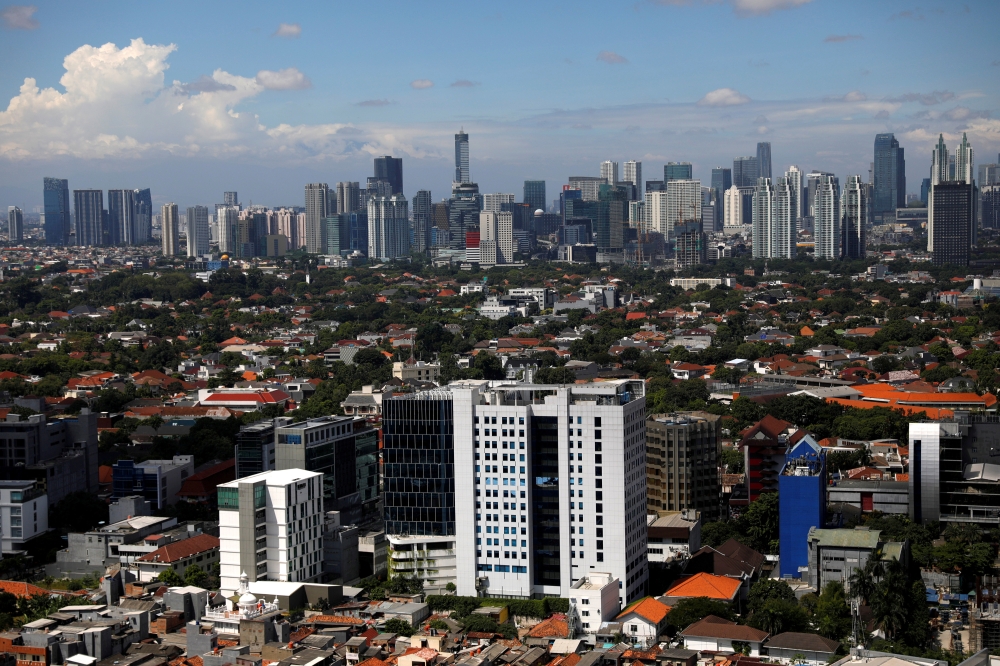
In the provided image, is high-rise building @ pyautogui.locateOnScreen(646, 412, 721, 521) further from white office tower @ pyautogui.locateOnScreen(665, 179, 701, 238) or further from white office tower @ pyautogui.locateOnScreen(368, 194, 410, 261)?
white office tower @ pyautogui.locateOnScreen(665, 179, 701, 238)

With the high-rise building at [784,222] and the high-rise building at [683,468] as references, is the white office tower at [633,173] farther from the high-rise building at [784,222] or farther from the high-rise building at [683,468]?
the high-rise building at [683,468]

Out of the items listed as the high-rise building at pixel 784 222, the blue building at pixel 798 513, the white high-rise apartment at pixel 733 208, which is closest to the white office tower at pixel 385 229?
the high-rise building at pixel 784 222

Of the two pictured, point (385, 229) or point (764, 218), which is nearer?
point (764, 218)

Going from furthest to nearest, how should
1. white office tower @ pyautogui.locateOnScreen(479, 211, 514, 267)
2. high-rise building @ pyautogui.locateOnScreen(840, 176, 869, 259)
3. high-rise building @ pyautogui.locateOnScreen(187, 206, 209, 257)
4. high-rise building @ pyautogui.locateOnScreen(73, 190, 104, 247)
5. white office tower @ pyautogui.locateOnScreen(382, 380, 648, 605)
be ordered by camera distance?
high-rise building @ pyautogui.locateOnScreen(73, 190, 104, 247) → high-rise building @ pyautogui.locateOnScreen(187, 206, 209, 257) → white office tower @ pyautogui.locateOnScreen(479, 211, 514, 267) → high-rise building @ pyautogui.locateOnScreen(840, 176, 869, 259) → white office tower @ pyautogui.locateOnScreen(382, 380, 648, 605)

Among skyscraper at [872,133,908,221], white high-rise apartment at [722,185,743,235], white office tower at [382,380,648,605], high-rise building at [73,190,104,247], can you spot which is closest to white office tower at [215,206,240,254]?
high-rise building at [73,190,104,247]

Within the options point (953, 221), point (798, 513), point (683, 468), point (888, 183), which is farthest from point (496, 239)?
point (798, 513)

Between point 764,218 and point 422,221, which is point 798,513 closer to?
point 764,218
